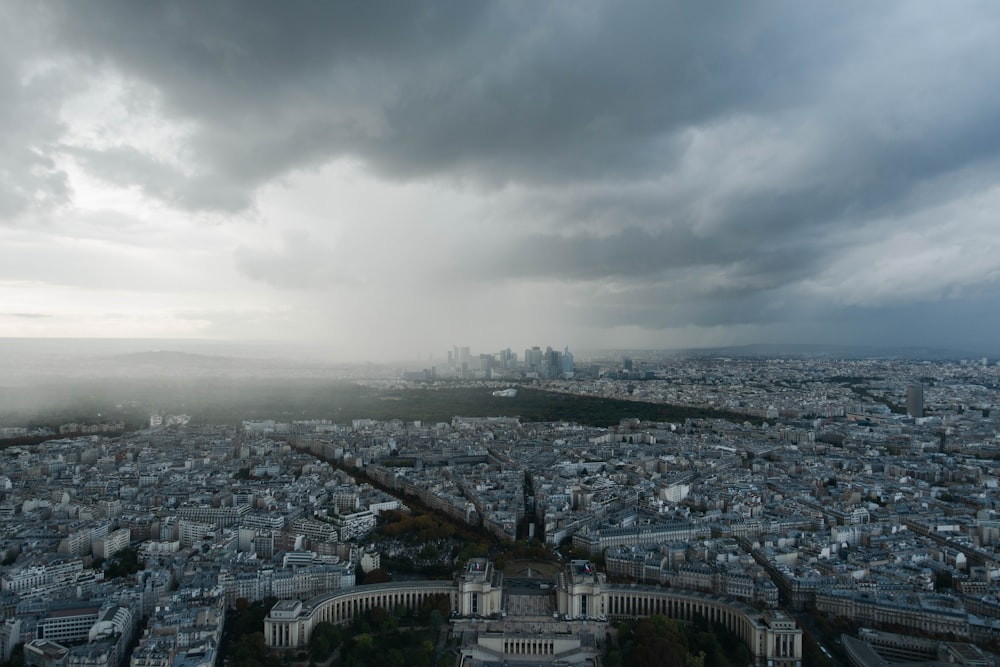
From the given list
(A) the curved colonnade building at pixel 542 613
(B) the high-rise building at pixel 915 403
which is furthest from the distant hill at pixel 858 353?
(A) the curved colonnade building at pixel 542 613

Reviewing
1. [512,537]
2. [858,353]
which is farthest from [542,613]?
[858,353]

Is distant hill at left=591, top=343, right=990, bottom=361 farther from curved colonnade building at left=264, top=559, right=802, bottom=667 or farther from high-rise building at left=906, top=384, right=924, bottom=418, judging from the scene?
curved colonnade building at left=264, top=559, right=802, bottom=667

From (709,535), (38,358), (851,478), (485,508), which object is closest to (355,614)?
(485,508)

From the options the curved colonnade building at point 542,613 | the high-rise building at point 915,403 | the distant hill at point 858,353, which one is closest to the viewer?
the curved colonnade building at point 542,613

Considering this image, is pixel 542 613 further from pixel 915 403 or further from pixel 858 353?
pixel 858 353

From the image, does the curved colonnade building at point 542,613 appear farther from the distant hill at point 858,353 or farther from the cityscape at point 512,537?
the distant hill at point 858,353

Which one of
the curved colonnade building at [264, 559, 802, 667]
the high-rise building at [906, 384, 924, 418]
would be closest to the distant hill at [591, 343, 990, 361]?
the high-rise building at [906, 384, 924, 418]
